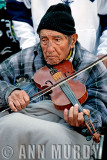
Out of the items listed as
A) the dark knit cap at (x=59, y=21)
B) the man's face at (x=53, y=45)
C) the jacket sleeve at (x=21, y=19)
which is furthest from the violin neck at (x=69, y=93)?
the jacket sleeve at (x=21, y=19)

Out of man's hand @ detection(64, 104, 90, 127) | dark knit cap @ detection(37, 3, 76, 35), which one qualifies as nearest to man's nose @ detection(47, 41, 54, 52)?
dark knit cap @ detection(37, 3, 76, 35)

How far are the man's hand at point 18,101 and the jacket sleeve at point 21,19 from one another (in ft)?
3.54

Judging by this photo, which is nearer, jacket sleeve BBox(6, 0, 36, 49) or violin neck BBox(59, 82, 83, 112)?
violin neck BBox(59, 82, 83, 112)

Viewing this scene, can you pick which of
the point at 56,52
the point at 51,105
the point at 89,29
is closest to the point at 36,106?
the point at 51,105

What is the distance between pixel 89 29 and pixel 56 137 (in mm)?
1521

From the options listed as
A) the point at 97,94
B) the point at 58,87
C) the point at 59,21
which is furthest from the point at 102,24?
the point at 58,87

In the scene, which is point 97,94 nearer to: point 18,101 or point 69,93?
point 69,93

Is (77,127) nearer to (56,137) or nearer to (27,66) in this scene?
(56,137)

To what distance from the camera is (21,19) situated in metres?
3.26

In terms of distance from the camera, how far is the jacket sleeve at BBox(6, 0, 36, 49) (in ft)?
10.6

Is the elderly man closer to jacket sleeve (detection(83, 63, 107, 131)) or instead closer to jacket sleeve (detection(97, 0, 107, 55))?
jacket sleeve (detection(83, 63, 107, 131))

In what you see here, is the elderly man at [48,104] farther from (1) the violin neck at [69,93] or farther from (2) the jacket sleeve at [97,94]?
(1) the violin neck at [69,93]

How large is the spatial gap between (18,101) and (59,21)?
73cm

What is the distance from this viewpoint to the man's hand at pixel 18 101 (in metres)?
2.17
